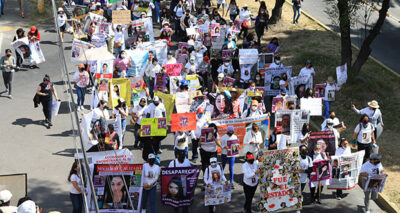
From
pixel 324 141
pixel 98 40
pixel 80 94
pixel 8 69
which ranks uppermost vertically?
pixel 98 40

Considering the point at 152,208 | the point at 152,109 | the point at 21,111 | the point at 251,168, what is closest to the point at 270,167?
the point at 251,168

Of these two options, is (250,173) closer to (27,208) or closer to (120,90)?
(27,208)

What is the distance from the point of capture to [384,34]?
91.6 ft

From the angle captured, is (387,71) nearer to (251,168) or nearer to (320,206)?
(320,206)

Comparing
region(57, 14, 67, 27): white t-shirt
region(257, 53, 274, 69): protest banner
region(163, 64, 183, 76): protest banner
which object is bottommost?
region(163, 64, 183, 76): protest banner

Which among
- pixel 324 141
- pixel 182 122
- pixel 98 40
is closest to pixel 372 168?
Answer: pixel 324 141

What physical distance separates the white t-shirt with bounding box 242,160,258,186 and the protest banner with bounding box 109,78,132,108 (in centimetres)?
581

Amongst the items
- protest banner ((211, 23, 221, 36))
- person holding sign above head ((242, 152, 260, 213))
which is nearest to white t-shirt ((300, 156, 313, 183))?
person holding sign above head ((242, 152, 260, 213))

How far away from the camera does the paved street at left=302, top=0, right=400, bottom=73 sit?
24.9 metres

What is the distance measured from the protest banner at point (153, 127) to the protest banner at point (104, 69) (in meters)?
4.19

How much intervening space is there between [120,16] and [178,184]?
11721 millimetres

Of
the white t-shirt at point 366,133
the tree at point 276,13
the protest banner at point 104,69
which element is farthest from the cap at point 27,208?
the tree at point 276,13

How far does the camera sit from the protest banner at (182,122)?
46.7 feet

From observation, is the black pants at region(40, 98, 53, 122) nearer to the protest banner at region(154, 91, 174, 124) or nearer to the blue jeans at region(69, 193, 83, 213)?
the protest banner at region(154, 91, 174, 124)
